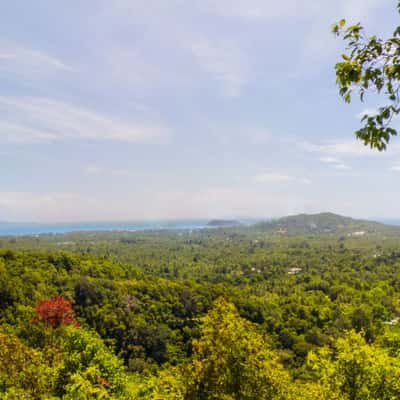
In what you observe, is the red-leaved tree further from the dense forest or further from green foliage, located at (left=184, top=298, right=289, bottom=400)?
green foliage, located at (left=184, top=298, right=289, bottom=400)

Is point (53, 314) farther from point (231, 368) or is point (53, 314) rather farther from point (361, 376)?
point (361, 376)

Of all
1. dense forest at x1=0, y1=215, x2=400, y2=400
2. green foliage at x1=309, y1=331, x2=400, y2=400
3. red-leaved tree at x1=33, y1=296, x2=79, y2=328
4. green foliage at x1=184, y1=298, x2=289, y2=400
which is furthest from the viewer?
red-leaved tree at x1=33, y1=296, x2=79, y2=328

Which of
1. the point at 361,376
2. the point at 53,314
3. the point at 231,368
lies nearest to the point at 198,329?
the point at 53,314

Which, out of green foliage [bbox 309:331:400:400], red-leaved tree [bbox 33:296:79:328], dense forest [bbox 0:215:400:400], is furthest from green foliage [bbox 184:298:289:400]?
red-leaved tree [bbox 33:296:79:328]

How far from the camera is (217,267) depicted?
135375 mm

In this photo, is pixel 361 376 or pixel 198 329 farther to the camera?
pixel 198 329

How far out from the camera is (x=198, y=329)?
47.0m

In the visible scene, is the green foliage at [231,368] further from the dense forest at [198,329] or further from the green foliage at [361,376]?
the green foliage at [361,376]

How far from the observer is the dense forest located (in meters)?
10.8

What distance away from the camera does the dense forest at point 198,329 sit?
35.4ft

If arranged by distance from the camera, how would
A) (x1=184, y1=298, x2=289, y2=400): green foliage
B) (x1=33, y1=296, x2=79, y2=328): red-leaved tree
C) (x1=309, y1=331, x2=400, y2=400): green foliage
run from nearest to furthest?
1. (x1=184, y1=298, x2=289, y2=400): green foliage
2. (x1=309, y1=331, x2=400, y2=400): green foliage
3. (x1=33, y1=296, x2=79, y2=328): red-leaved tree

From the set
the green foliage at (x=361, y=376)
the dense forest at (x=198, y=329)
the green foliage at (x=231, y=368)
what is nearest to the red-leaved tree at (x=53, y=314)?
the dense forest at (x=198, y=329)

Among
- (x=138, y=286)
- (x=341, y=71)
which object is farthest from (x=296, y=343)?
(x=341, y=71)

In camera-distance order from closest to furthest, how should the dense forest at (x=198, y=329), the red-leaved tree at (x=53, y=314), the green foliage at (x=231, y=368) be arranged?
the green foliage at (x=231, y=368) < the dense forest at (x=198, y=329) < the red-leaved tree at (x=53, y=314)
